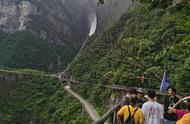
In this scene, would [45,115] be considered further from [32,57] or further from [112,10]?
[112,10]

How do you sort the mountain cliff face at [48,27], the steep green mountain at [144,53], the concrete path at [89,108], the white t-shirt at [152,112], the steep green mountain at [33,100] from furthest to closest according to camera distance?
the mountain cliff face at [48,27], the steep green mountain at [33,100], the concrete path at [89,108], the steep green mountain at [144,53], the white t-shirt at [152,112]

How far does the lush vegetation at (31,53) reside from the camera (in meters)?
107

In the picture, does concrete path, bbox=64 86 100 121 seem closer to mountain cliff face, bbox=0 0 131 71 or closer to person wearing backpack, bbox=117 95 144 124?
person wearing backpack, bbox=117 95 144 124

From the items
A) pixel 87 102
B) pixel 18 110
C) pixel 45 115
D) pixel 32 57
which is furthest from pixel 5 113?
pixel 32 57

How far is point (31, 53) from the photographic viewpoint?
371ft

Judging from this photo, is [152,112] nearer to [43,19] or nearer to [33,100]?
[33,100]

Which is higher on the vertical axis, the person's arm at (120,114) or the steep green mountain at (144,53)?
the steep green mountain at (144,53)

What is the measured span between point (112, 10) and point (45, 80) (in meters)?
46.3

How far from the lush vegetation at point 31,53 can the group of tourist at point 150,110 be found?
95.0 meters

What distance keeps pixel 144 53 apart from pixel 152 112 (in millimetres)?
36319

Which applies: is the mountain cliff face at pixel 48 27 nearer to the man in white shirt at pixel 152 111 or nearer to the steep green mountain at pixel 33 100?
the steep green mountain at pixel 33 100

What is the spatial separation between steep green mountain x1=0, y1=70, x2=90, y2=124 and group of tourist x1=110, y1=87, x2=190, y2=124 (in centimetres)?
4272

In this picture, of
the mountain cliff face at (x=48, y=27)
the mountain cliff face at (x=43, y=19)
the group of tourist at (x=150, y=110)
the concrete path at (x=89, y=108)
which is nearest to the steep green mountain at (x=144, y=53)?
the group of tourist at (x=150, y=110)

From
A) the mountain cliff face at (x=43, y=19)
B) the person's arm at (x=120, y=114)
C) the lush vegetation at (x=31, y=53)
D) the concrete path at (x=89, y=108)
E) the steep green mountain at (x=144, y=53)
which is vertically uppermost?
the mountain cliff face at (x=43, y=19)
